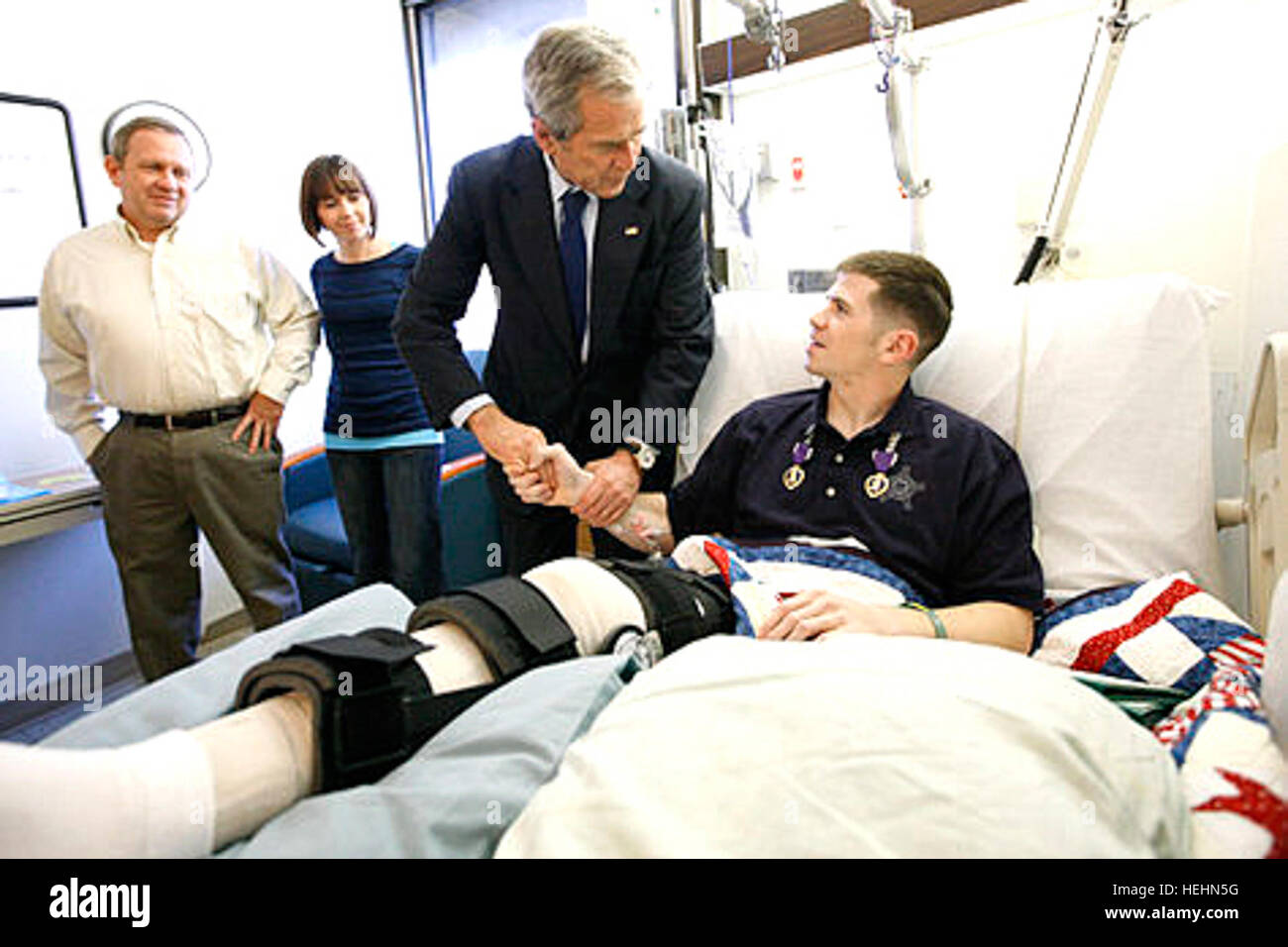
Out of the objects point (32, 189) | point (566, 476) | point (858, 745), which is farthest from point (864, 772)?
point (32, 189)

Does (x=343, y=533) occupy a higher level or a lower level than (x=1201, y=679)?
lower

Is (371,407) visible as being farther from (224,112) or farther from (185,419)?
(224,112)

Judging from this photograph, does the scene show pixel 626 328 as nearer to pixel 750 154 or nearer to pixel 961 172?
pixel 750 154

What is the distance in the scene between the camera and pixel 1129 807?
0.62m

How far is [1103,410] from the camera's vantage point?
4.44ft

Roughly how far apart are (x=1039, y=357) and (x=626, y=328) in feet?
2.52

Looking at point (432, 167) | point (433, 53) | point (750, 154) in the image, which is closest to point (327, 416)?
point (750, 154)

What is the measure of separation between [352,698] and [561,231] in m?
1.06

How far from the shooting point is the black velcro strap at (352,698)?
2.53 feet

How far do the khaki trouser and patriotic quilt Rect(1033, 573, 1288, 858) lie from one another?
6.45 ft

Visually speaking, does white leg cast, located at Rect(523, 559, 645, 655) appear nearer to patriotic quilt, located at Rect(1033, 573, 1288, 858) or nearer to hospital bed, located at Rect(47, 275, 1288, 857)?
hospital bed, located at Rect(47, 275, 1288, 857)

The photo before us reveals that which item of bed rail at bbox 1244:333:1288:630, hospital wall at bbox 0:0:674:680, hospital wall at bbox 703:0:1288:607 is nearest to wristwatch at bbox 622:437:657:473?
hospital wall at bbox 703:0:1288:607

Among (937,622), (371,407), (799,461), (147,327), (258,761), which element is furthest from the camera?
(371,407)
